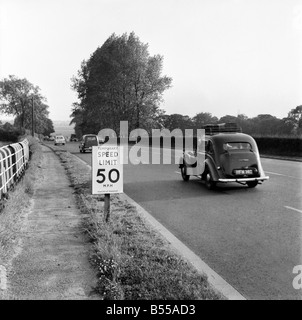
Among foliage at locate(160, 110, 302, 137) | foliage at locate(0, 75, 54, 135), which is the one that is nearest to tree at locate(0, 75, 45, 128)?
foliage at locate(0, 75, 54, 135)

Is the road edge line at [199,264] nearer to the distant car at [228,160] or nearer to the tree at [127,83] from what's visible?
the distant car at [228,160]

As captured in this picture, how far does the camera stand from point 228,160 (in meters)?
11.6

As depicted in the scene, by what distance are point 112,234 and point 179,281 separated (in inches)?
78.0

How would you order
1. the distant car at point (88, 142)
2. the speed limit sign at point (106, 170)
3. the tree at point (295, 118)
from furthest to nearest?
the tree at point (295, 118), the distant car at point (88, 142), the speed limit sign at point (106, 170)

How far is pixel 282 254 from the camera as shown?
564cm

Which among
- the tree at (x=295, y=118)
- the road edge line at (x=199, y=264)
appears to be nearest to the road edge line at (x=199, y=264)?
the road edge line at (x=199, y=264)

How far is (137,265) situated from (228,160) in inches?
289

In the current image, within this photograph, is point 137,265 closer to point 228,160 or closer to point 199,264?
point 199,264

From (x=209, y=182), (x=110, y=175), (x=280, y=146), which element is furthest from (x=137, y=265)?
(x=280, y=146)

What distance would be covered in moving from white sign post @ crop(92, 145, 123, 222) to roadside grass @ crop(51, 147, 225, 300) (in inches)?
24.1

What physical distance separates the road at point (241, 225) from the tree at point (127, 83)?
40.0 meters

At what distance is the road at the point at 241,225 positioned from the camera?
15.9 ft
